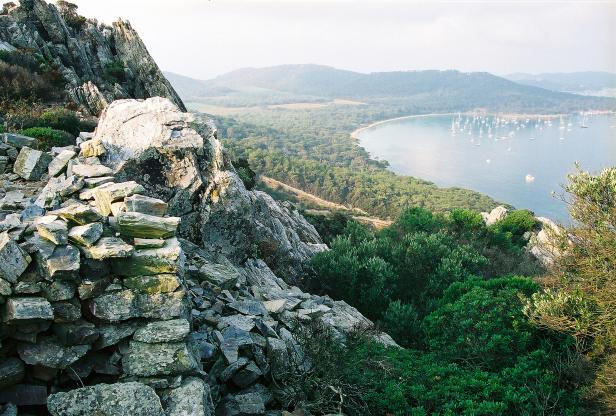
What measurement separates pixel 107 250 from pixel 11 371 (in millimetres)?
2021

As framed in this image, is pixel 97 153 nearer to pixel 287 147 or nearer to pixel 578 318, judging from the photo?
pixel 578 318

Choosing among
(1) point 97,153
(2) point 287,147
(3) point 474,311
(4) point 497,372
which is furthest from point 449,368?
(2) point 287,147

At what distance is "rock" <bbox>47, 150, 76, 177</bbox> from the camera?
1230 centimetres

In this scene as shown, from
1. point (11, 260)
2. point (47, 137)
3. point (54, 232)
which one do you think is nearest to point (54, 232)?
point (54, 232)

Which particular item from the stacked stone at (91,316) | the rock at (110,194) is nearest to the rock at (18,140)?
the rock at (110,194)

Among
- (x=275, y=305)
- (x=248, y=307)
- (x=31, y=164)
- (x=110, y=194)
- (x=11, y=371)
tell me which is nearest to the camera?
(x=11, y=371)

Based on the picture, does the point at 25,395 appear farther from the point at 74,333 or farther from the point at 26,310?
the point at 26,310

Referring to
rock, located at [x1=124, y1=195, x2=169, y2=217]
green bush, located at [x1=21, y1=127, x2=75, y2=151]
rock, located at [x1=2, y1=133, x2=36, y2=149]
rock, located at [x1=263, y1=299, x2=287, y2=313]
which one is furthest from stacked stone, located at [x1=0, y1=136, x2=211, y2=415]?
green bush, located at [x1=21, y1=127, x2=75, y2=151]

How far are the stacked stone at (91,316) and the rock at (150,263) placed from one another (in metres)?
0.01

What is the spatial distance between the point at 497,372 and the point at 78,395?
9.86m

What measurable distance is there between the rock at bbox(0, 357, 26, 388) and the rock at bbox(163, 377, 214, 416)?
6.64ft

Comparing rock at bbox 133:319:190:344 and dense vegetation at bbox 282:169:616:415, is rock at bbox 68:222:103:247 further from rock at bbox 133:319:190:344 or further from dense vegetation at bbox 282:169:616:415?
dense vegetation at bbox 282:169:616:415

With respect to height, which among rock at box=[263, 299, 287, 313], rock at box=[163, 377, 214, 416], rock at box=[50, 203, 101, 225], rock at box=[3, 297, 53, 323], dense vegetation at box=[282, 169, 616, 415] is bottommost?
dense vegetation at box=[282, 169, 616, 415]

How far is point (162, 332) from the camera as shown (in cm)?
706
